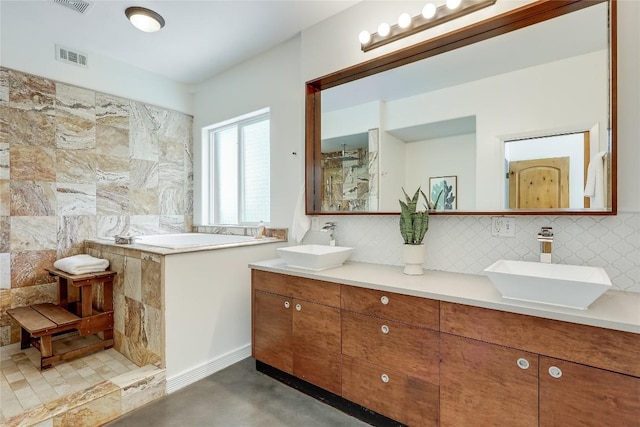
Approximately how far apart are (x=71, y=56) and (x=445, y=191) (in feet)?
11.2

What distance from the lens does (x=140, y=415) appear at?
1838mm

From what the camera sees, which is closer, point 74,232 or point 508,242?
point 508,242

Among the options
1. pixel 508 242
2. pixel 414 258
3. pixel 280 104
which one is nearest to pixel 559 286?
pixel 508 242

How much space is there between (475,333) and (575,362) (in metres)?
0.33

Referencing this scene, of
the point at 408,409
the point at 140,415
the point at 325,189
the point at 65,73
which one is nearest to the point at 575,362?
the point at 408,409

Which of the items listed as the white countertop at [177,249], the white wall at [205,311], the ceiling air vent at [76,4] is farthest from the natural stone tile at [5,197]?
the white wall at [205,311]

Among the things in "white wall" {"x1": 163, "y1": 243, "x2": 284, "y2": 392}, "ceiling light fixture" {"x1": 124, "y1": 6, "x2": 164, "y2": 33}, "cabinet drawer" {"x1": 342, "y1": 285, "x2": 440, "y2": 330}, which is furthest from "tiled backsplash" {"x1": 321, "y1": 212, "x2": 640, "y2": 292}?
"ceiling light fixture" {"x1": 124, "y1": 6, "x2": 164, "y2": 33}

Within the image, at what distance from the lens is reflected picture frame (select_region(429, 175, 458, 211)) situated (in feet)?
6.25

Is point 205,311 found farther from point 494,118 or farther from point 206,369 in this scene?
point 494,118

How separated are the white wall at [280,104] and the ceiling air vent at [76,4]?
4.26 feet

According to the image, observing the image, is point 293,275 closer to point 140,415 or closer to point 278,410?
point 278,410

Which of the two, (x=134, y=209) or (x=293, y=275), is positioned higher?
(x=134, y=209)

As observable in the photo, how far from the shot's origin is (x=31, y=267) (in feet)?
8.69

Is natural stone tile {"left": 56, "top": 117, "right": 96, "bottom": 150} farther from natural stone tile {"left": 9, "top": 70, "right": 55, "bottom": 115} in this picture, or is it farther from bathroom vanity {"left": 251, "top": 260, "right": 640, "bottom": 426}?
bathroom vanity {"left": 251, "top": 260, "right": 640, "bottom": 426}
